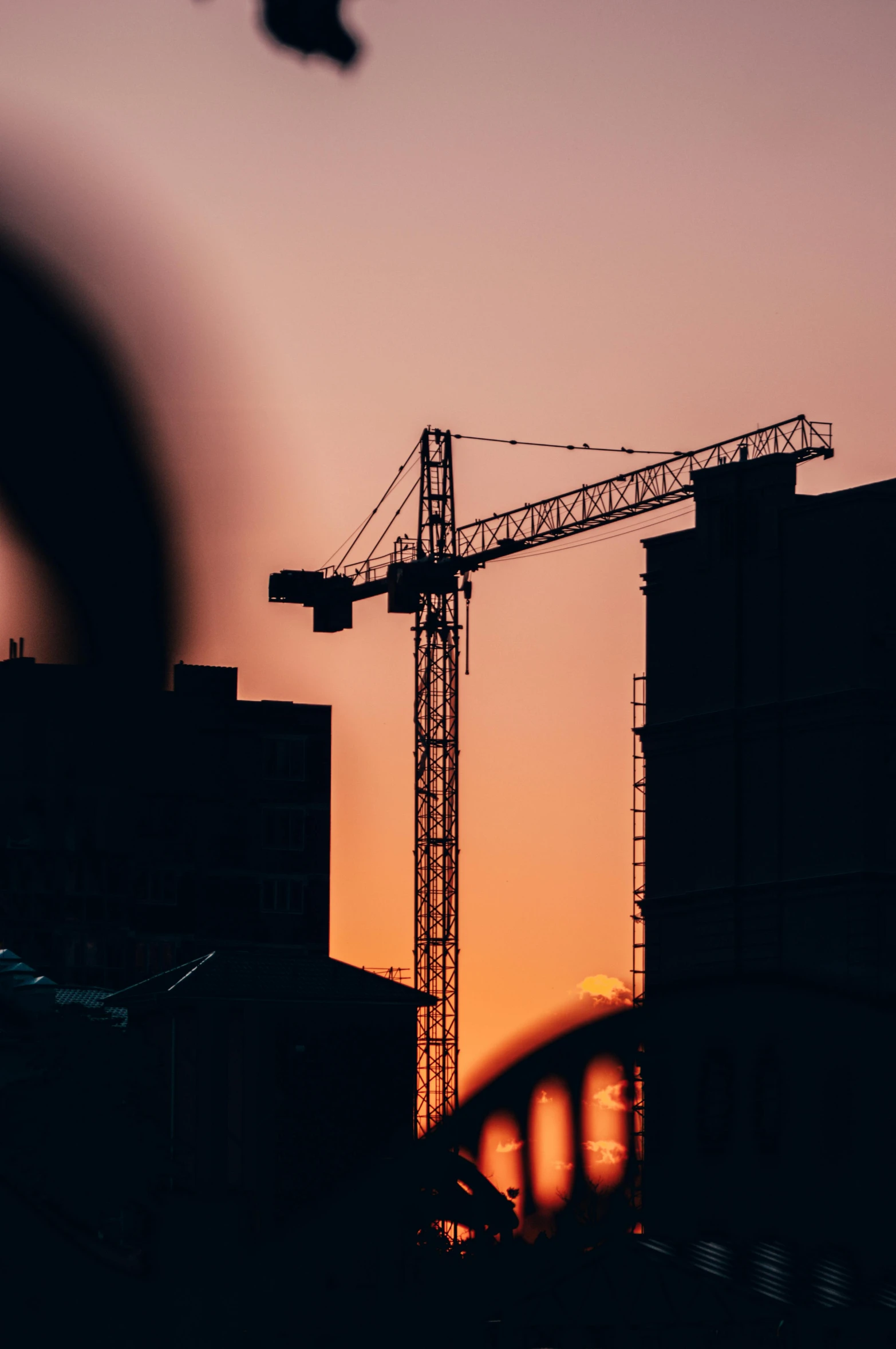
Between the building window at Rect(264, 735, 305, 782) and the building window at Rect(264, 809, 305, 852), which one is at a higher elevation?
the building window at Rect(264, 735, 305, 782)

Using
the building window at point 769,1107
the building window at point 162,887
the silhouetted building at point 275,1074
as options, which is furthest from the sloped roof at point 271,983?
the building window at point 162,887

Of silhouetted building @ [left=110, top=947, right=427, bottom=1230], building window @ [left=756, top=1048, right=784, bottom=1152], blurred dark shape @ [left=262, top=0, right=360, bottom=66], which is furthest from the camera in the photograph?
building window @ [left=756, top=1048, right=784, bottom=1152]

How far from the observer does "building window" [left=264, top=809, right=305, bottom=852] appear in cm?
11275

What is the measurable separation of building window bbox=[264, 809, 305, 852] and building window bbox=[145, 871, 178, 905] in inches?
205

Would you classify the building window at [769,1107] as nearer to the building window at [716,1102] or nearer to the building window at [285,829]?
the building window at [716,1102]

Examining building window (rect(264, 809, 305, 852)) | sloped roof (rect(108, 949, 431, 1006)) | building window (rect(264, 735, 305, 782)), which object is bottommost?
sloped roof (rect(108, 949, 431, 1006))

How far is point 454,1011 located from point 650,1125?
90.7ft

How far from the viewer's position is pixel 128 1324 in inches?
1881

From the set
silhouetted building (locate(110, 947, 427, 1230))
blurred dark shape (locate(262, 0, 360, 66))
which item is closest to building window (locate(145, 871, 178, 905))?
silhouetted building (locate(110, 947, 427, 1230))

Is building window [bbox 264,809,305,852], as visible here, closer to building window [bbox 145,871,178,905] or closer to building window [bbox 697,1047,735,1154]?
building window [bbox 145,871,178,905]

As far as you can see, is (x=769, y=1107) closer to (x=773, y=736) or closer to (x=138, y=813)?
(x=773, y=736)

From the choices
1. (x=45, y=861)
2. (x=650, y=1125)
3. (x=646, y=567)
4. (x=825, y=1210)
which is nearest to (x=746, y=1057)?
(x=650, y=1125)

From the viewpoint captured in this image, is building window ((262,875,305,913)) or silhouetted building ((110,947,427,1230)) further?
building window ((262,875,305,913))

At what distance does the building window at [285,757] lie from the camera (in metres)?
114
